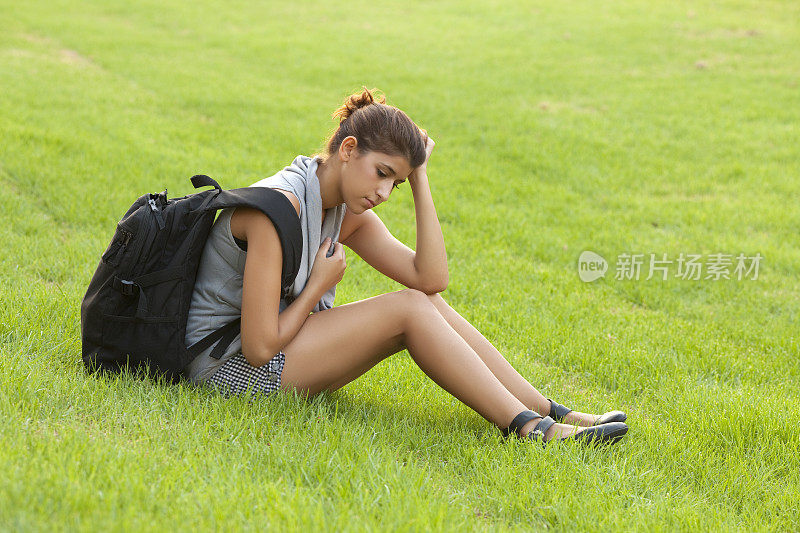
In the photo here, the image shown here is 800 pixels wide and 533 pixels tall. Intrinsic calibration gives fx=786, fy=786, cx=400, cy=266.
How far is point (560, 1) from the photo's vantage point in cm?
2177

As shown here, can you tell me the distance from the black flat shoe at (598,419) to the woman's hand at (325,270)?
1.26m

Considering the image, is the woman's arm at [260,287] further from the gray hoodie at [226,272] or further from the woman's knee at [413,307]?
the woman's knee at [413,307]

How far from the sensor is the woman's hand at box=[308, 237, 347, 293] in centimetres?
368

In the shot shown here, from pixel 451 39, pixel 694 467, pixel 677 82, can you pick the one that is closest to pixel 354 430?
pixel 694 467

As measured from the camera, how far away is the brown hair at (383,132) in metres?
3.64

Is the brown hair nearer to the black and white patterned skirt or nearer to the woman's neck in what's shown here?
the woman's neck

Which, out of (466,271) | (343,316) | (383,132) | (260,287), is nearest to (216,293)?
(260,287)

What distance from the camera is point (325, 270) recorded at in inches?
145

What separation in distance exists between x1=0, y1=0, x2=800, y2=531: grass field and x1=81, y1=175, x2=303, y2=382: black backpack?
0.20 meters

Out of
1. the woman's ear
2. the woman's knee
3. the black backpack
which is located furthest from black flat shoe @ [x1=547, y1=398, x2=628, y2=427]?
the woman's ear

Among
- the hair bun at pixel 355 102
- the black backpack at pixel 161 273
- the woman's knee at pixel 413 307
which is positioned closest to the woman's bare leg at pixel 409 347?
the woman's knee at pixel 413 307

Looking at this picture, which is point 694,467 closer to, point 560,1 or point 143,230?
point 143,230

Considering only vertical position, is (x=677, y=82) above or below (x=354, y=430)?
above

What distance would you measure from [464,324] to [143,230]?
1.63 metres
